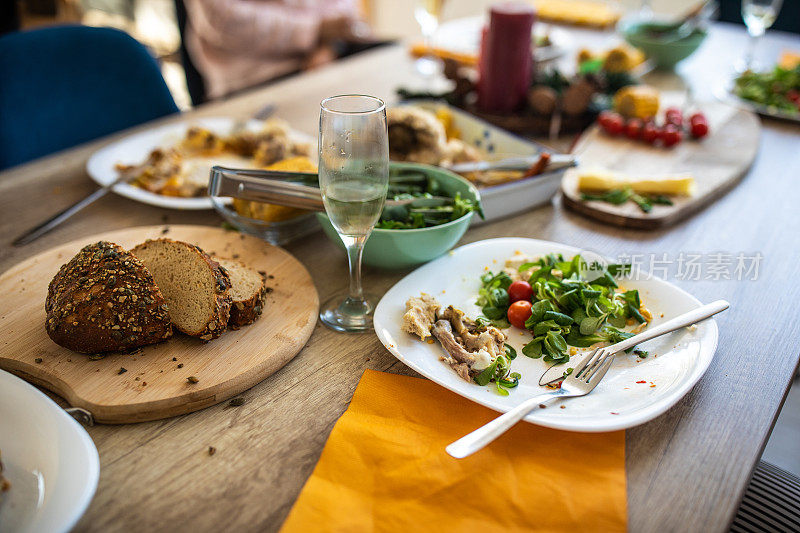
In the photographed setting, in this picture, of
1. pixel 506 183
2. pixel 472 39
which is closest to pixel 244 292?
pixel 506 183

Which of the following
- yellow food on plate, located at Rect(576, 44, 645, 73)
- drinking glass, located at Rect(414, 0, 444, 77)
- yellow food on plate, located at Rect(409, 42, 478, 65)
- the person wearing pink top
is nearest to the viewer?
drinking glass, located at Rect(414, 0, 444, 77)

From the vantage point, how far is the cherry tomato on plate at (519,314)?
53.3 inches

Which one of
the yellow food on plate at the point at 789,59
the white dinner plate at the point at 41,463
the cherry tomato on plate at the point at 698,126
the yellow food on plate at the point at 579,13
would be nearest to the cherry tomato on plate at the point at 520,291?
the white dinner plate at the point at 41,463

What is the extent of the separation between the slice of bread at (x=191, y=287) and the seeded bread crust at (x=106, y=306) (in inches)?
2.0

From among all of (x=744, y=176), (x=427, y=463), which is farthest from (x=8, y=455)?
(x=744, y=176)

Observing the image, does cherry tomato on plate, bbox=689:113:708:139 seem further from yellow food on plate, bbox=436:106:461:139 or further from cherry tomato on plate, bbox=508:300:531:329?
cherry tomato on plate, bbox=508:300:531:329

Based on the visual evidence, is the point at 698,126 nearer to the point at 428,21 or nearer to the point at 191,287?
the point at 428,21

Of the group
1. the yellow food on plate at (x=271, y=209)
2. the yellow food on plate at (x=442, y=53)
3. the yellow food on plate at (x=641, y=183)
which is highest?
the yellow food on plate at (x=442, y=53)

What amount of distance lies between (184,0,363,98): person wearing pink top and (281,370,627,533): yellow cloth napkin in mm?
3543

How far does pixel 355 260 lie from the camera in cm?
138

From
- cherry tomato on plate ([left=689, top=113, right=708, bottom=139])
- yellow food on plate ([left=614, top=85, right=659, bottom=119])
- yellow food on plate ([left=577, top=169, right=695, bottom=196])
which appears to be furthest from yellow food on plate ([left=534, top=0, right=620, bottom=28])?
yellow food on plate ([left=577, top=169, right=695, bottom=196])

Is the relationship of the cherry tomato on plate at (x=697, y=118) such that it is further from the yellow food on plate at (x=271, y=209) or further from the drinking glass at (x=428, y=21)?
the yellow food on plate at (x=271, y=209)

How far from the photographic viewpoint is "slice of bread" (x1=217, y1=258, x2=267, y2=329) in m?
1.32

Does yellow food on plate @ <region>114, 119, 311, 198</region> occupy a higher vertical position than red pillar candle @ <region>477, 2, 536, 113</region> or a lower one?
lower
